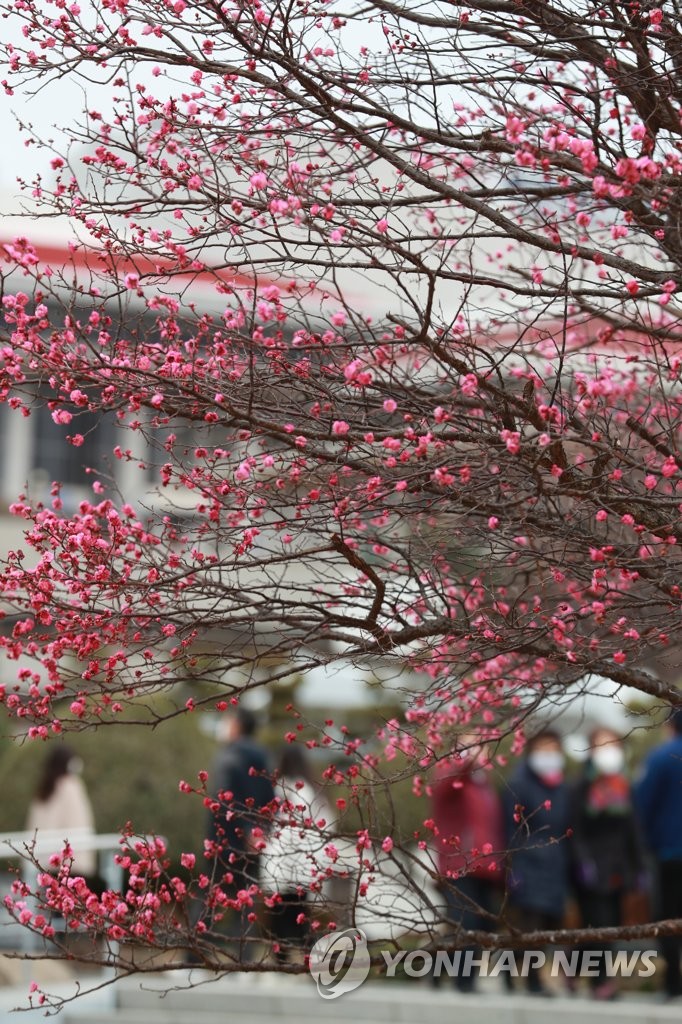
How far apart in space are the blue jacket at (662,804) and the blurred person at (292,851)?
1.96 metres

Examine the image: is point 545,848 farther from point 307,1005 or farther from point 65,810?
point 65,810

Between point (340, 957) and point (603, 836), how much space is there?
4431mm

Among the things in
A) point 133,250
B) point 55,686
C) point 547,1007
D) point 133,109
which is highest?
point 133,109

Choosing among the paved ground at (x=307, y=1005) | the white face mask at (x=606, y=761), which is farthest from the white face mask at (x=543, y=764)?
the paved ground at (x=307, y=1005)

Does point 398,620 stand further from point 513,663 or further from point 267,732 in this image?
point 267,732

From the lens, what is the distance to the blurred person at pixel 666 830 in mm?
7828

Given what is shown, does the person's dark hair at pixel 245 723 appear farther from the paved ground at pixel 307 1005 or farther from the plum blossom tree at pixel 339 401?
the plum blossom tree at pixel 339 401

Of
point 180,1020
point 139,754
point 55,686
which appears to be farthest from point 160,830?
point 55,686

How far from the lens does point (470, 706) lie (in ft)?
18.9

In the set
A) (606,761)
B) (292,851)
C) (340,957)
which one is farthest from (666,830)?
(292,851)

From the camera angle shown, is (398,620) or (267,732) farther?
(267,732)

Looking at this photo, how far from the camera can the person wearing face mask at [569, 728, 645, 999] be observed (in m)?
8.95

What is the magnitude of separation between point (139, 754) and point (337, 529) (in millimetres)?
10812

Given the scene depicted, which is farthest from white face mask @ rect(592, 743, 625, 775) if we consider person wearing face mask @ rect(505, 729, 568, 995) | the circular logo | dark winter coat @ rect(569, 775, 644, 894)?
the circular logo
